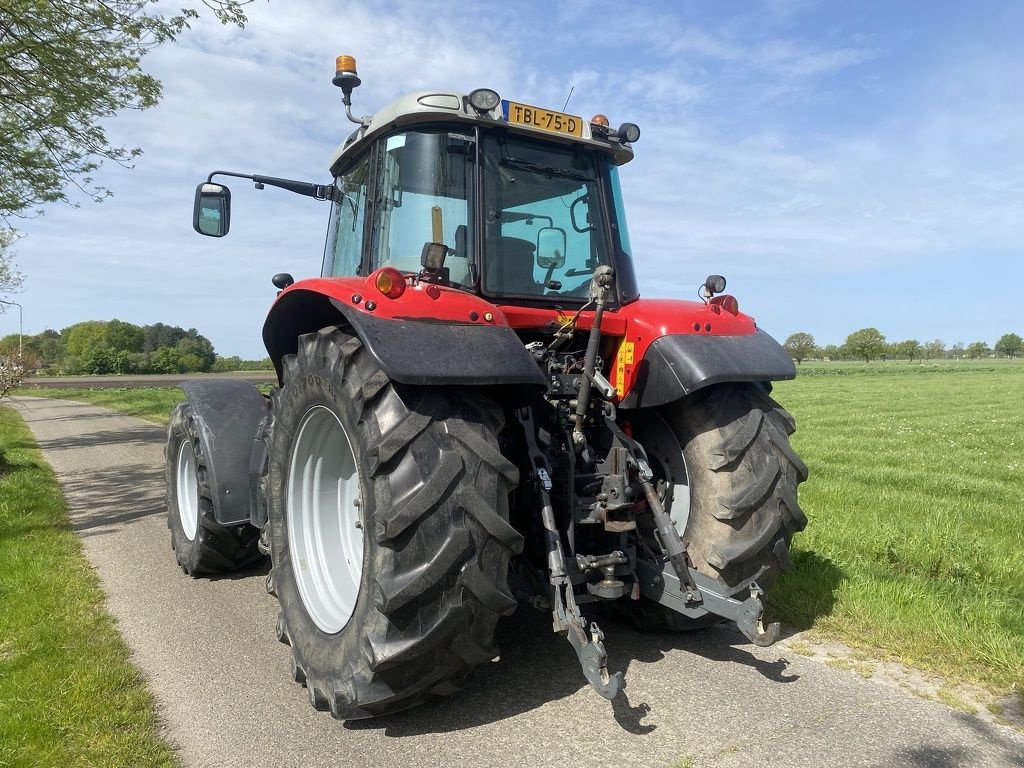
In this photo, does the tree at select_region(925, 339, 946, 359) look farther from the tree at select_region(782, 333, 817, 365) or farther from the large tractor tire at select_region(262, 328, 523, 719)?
the large tractor tire at select_region(262, 328, 523, 719)

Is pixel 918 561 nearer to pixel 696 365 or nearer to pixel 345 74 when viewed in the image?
pixel 696 365

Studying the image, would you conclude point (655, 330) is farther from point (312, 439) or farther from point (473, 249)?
point (312, 439)

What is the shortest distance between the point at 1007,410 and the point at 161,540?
21767 millimetres

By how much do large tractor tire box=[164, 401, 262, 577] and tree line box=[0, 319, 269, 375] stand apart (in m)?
44.0

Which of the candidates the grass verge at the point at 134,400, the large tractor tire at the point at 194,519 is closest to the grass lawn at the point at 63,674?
the large tractor tire at the point at 194,519

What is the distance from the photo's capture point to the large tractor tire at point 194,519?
4520mm

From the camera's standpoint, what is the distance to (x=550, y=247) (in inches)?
142

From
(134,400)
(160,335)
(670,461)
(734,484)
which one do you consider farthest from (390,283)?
(160,335)

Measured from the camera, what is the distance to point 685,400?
3246mm

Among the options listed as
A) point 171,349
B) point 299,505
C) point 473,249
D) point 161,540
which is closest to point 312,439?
point 299,505

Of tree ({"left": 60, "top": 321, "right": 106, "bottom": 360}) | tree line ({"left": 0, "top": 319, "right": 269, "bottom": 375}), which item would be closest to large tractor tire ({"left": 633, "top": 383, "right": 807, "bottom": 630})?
tree line ({"left": 0, "top": 319, "right": 269, "bottom": 375})

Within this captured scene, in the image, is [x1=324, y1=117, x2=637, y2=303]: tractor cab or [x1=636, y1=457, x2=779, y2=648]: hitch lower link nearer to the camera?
[x1=636, y1=457, x2=779, y2=648]: hitch lower link

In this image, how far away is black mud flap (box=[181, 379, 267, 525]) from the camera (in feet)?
14.0

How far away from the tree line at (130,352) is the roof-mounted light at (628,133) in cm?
4681
